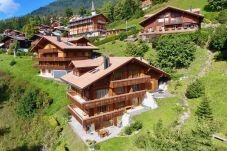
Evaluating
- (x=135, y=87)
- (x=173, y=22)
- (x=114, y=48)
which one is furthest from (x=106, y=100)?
(x=173, y=22)

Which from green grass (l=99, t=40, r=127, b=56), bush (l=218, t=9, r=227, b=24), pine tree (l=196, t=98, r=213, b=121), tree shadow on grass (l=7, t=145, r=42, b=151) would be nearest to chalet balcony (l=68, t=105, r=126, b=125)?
tree shadow on grass (l=7, t=145, r=42, b=151)

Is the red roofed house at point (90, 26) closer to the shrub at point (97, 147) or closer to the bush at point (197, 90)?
the bush at point (197, 90)

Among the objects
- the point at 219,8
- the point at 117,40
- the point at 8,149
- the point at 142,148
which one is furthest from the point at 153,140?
the point at 219,8

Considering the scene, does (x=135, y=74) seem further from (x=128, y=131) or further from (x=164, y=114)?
(x=128, y=131)

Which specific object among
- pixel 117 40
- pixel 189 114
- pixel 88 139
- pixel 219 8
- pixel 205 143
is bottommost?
pixel 88 139

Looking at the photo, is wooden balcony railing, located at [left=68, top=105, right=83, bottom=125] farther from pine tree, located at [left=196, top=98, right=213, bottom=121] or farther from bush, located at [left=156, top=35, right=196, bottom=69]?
bush, located at [left=156, top=35, right=196, bottom=69]

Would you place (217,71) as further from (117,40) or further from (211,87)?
(117,40)
